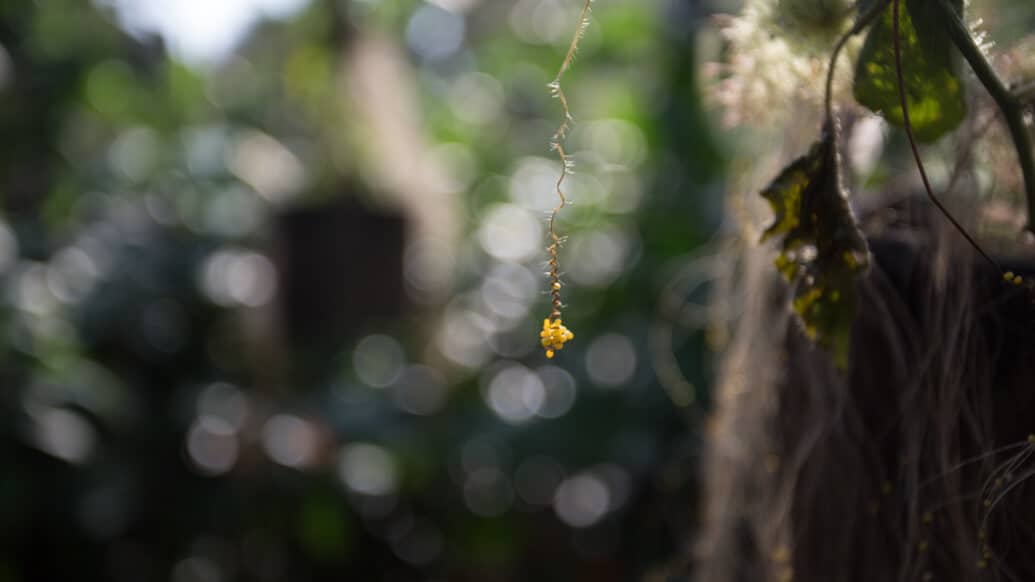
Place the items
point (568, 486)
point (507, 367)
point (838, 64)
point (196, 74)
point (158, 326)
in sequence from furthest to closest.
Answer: point (196, 74), point (158, 326), point (507, 367), point (568, 486), point (838, 64)

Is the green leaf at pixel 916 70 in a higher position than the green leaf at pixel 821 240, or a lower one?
higher

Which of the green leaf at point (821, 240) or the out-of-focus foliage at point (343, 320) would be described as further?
the out-of-focus foliage at point (343, 320)

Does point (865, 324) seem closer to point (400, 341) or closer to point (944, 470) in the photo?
point (944, 470)

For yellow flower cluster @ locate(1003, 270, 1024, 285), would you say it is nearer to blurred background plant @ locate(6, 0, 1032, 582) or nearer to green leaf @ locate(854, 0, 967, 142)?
green leaf @ locate(854, 0, 967, 142)

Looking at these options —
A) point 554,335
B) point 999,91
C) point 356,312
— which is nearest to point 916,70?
point 999,91

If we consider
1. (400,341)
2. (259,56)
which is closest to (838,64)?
(400,341)

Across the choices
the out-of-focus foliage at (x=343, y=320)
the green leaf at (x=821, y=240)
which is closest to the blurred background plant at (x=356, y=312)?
the out-of-focus foliage at (x=343, y=320)

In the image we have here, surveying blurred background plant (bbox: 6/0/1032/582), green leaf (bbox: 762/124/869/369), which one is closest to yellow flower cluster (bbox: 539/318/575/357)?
green leaf (bbox: 762/124/869/369)

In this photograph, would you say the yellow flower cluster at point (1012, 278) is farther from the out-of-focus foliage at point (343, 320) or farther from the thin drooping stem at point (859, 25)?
the out-of-focus foliage at point (343, 320)
